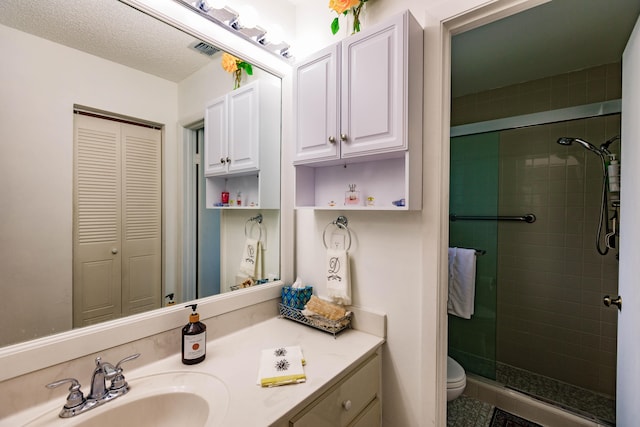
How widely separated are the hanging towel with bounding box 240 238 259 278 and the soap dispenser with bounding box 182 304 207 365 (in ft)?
1.35

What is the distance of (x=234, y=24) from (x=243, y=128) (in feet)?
1.40

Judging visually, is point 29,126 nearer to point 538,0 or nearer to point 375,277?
point 375,277

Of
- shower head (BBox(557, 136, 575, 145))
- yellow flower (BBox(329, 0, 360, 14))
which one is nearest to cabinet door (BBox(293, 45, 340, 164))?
yellow flower (BBox(329, 0, 360, 14))

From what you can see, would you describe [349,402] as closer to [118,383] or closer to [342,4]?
[118,383]

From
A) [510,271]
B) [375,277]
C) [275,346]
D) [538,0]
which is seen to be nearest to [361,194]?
[375,277]

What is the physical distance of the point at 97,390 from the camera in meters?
0.82

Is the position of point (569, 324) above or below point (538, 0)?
below

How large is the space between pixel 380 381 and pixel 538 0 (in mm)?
1535

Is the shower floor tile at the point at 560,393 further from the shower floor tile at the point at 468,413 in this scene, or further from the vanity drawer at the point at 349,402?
the vanity drawer at the point at 349,402

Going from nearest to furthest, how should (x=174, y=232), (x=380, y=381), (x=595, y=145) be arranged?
(x=174, y=232) → (x=380, y=381) → (x=595, y=145)

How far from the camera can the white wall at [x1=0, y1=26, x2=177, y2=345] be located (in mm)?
A: 793

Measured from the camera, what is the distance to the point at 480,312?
2225 millimetres

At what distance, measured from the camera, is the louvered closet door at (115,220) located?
3.02 ft

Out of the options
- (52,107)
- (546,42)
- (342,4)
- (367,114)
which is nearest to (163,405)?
(52,107)
